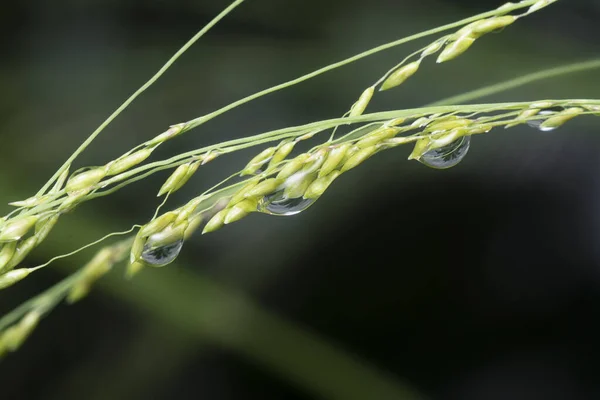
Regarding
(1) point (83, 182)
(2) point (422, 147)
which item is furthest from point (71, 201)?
(2) point (422, 147)

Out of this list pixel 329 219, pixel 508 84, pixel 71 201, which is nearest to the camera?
pixel 71 201

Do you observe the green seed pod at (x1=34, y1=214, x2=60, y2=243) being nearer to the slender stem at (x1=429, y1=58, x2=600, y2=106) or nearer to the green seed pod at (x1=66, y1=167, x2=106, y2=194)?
the green seed pod at (x1=66, y1=167, x2=106, y2=194)

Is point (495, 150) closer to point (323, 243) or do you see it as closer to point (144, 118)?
point (323, 243)

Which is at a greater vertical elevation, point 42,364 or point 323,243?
point 323,243

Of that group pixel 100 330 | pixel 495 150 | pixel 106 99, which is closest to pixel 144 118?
pixel 106 99

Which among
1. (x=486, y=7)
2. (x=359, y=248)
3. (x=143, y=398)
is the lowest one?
(x=143, y=398)

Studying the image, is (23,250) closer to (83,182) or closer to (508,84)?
(83,182)

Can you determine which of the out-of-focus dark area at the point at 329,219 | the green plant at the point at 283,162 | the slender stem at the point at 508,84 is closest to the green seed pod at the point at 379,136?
the green plant at the point at 283,162
